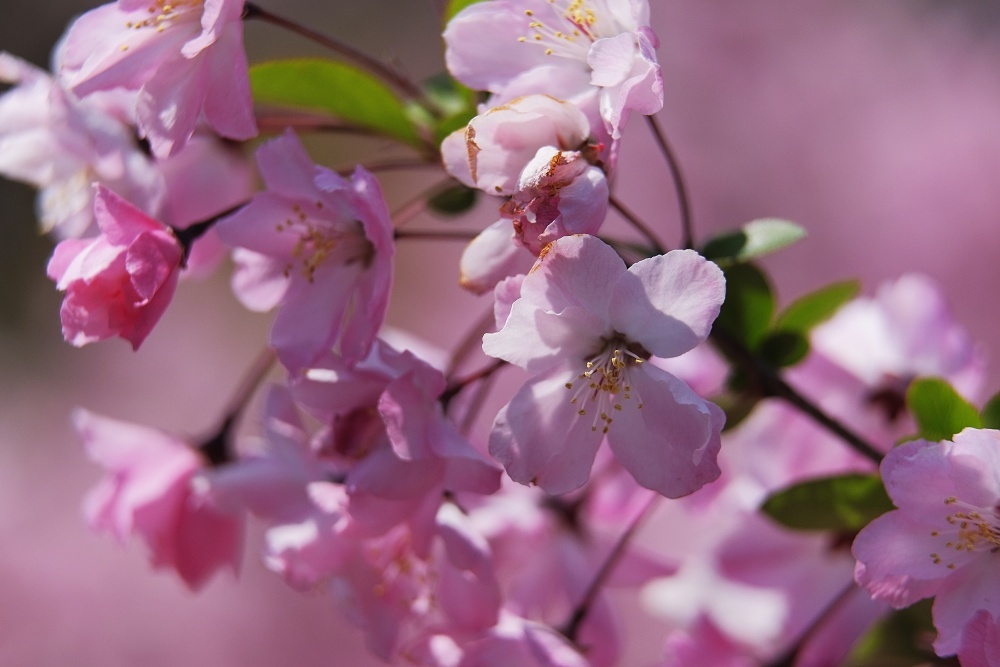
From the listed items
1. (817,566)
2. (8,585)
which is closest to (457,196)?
(817,566)

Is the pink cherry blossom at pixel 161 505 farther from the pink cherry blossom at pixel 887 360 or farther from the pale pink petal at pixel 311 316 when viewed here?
the pink cherry blossom at pixel 887 360

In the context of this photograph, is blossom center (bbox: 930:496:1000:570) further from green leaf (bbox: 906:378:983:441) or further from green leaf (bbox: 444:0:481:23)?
green leaf (bbox: 444:0:481:23)

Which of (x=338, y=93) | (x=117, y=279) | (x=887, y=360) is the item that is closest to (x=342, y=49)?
(x=338, y=93)

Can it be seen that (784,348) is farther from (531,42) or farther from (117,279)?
(117,279)

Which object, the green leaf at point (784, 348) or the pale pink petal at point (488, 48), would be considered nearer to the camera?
the pale pink petal at point (488, 48)

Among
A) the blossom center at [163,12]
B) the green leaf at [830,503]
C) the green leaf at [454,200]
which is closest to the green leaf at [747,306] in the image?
the green leaf at [830,503]

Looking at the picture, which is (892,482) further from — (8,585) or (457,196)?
(8,585)
